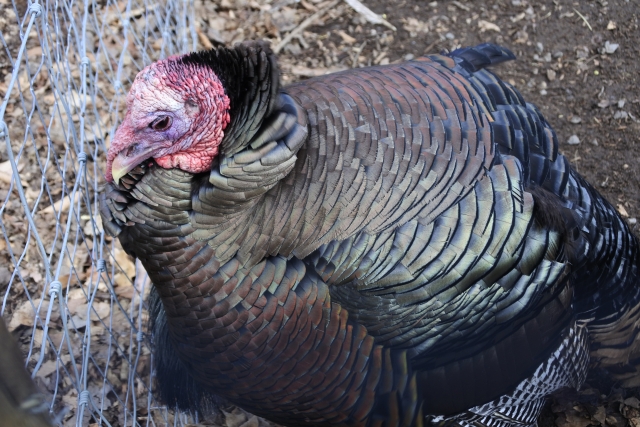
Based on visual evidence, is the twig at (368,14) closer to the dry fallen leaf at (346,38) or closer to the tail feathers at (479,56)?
the dry fallen leaf at (346,38)

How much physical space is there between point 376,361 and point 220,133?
894 mm

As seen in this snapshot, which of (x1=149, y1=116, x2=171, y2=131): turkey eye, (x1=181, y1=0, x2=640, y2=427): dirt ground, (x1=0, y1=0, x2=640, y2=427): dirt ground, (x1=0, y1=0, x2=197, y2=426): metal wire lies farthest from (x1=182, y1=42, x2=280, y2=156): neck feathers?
(x1=181, y1=0, x2=640, y2=427): dirt ground

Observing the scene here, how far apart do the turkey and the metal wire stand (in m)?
0.63

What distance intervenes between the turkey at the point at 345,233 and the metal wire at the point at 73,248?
25.0 inches

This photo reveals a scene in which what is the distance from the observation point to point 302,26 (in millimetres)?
4488

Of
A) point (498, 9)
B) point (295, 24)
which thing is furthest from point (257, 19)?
point (498, 9)

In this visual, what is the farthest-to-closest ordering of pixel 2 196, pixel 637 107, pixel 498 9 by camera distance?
pixel 498 9, pixel 637 107, pixel 2 196

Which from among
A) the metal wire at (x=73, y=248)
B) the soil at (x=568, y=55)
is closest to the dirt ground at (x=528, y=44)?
the soil at (x=568, y=55)

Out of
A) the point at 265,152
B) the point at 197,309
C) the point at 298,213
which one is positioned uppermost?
the point at 265,152

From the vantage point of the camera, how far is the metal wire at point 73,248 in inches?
106

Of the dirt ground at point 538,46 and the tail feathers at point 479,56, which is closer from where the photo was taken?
the tail feathers at point 479,56

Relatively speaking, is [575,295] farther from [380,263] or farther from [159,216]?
[159,216]

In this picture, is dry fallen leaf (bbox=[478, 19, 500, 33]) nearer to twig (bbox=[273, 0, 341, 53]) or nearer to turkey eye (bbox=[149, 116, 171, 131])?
twig (bbox=[273, 0, 341, 53])

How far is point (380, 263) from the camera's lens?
201 cm
